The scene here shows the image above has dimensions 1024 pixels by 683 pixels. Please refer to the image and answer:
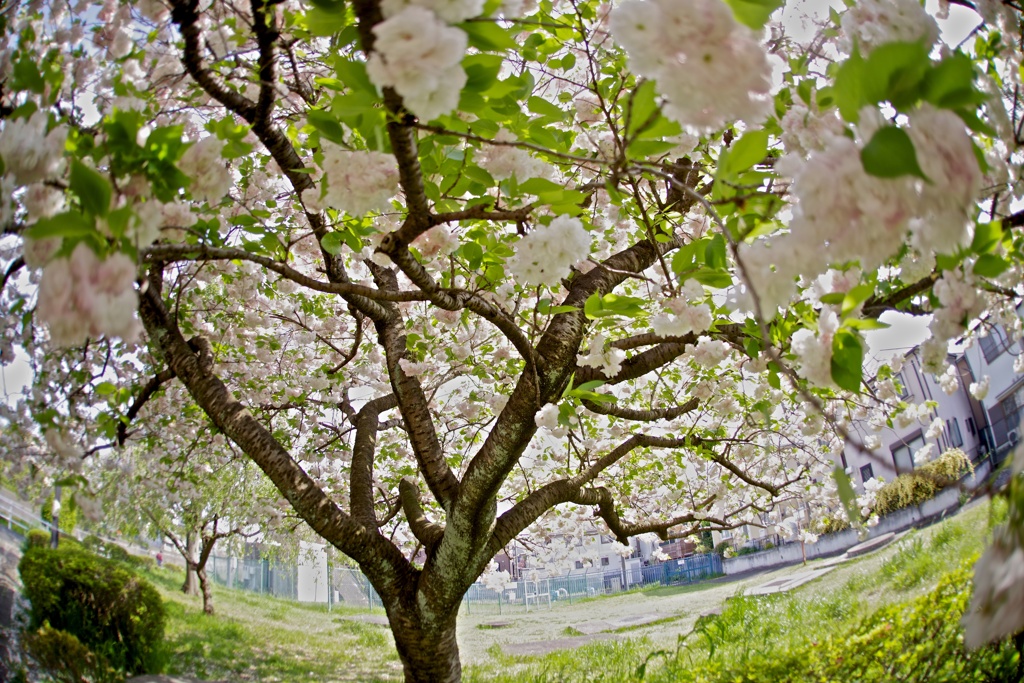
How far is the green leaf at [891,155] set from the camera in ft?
2.04

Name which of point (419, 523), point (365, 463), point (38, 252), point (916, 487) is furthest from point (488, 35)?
point (916, 487)

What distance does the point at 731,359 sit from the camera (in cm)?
460

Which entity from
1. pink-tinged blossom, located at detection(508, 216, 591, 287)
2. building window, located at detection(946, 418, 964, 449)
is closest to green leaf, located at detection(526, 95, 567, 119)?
pink-tinged blossom, located at detection(508, 216, 591, 287)

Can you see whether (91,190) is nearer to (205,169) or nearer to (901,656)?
(205,169)

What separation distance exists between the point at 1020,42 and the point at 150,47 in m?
2.57

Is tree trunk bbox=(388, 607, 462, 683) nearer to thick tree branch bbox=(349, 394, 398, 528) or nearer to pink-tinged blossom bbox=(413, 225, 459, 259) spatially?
thick tree branch bbox=(349, 394, 398, 528)

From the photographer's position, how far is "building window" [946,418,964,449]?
8.91 meters

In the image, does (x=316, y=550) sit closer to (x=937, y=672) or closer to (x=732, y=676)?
(x=732, y=676)

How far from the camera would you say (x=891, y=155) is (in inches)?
24.6

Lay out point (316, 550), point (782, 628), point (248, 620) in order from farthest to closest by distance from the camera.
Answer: point (316, 550) < point (248, 620) < point (782, 628)

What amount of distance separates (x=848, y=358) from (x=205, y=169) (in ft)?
3.64

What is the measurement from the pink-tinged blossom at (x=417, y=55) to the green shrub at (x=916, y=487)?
8.93 metres

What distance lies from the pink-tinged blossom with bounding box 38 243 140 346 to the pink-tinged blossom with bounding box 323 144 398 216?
1.53ft

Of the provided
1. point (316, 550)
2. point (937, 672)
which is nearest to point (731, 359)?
point (937, 672)
